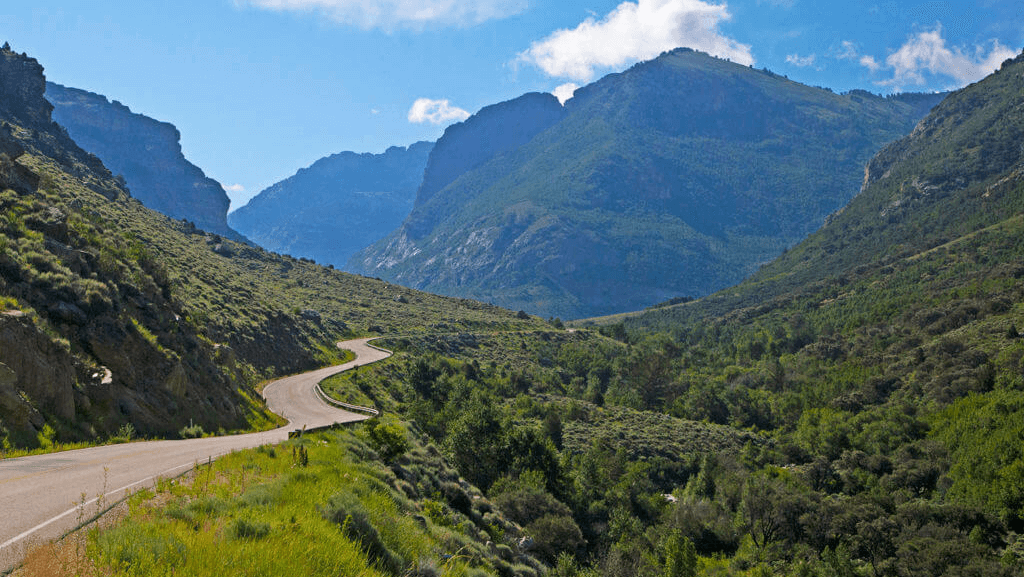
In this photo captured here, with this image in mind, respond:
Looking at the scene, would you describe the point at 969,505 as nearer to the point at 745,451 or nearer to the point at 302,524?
the point at 745,451

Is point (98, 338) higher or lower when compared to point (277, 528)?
higher

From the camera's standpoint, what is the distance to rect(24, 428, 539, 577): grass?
5.46 metres

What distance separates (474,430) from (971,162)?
17548cm

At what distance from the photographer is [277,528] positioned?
6.66 m

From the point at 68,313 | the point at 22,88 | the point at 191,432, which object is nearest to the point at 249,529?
the point at 191,432

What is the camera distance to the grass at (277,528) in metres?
5.46

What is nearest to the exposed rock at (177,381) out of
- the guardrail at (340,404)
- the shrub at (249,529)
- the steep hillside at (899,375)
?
the guardrail at (340,404)

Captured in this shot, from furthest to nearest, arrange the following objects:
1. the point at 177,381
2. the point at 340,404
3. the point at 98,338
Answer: the point at 340,404 < the point at 177,381 < the point at 98,338

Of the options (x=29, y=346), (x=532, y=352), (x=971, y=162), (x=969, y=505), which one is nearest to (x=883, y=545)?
(x=969, y=505)

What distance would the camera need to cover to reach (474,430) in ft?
121

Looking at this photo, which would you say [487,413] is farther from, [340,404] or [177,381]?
[177,381]

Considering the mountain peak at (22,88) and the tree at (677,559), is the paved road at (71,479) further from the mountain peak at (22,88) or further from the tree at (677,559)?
the mountain peak at (22,88)

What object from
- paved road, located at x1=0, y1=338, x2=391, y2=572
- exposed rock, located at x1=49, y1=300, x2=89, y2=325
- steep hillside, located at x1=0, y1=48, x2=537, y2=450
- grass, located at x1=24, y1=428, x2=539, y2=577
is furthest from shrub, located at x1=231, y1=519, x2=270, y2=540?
exposed rock, located at x1=49, y1=300, x2=89, y2=325

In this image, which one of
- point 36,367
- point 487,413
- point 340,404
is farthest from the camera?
point 487,413
